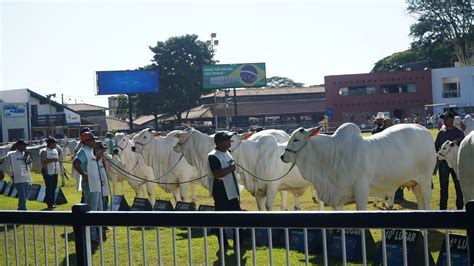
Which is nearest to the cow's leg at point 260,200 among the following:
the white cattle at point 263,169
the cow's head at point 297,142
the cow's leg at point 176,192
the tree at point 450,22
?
the white cattle at point 263,169

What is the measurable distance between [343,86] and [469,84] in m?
12.9

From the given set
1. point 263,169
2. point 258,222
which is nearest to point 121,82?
point 263,169

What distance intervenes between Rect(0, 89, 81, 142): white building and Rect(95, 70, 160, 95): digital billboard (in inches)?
263

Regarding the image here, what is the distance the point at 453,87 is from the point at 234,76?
23.8 m

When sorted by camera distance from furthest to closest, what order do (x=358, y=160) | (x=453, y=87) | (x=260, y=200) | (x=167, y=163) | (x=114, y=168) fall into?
(x=453, y=87) → (x=114, y=168) → (x=167, y=163) → (x=260, y=200) → (x=358, y=160)

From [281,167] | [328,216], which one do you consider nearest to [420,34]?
[281,167]

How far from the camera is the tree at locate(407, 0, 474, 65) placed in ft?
242

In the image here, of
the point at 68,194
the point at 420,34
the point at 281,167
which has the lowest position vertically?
the point at 68,194

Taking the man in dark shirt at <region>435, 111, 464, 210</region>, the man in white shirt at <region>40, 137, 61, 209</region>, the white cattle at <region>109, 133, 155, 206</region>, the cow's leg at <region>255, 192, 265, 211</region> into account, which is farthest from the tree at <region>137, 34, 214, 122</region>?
the man in dark shirt at <region>435, 111, 464, 210</region>

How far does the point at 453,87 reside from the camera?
68.7m

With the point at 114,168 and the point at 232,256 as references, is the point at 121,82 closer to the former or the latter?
the point at 114,168

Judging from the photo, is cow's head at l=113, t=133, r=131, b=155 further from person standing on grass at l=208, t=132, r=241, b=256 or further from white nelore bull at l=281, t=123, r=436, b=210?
person standing on grass at l=208, t=132, r=241, b=256

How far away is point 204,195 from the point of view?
1997 cm

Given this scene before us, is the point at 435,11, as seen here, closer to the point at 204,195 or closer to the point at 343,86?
the point at 343,86
